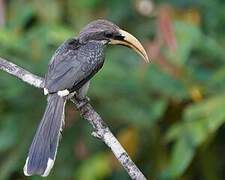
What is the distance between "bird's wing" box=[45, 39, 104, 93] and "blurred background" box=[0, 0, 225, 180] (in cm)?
107

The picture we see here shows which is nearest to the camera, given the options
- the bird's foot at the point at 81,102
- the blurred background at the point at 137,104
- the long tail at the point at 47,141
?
the long tail at the point at 47,141

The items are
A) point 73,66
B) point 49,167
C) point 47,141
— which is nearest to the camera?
point 49,167

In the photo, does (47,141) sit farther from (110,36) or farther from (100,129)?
(110,36)

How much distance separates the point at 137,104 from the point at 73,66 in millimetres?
1369

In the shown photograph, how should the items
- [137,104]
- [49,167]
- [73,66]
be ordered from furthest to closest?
[137,104] → [73,66] → [49,167]

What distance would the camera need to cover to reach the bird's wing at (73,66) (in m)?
3.87

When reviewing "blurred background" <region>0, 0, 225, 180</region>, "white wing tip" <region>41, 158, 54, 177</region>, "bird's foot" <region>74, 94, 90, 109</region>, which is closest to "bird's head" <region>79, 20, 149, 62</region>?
"bird's foot" <region>74, 94, 90, 109</region>

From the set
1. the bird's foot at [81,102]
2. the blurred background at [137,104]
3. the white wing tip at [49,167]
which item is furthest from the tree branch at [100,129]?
the blurred background at [137,104]

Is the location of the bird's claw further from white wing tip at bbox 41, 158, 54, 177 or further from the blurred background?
the blurred background

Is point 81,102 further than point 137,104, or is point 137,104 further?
point 137,104

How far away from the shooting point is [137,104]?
5258 millimetres

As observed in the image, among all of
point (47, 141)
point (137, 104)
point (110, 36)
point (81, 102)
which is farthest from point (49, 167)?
point (137, 104)

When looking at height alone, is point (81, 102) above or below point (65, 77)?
below

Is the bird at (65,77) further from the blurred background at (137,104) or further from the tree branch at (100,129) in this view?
the blurred background at (137,104)
